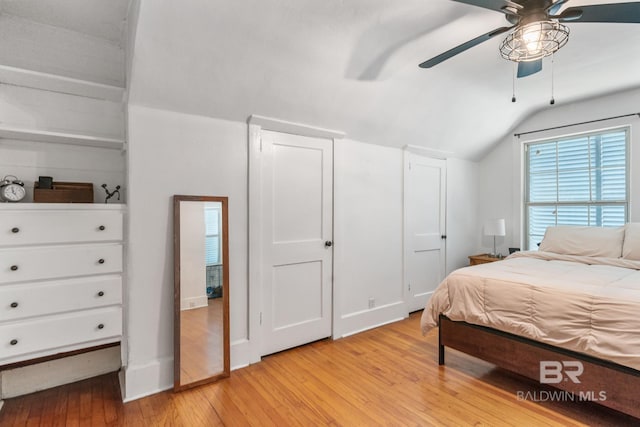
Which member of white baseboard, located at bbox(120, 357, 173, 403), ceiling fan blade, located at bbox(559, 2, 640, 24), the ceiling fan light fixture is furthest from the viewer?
white baseboard, located at bbox(120, 357, 173, 403)

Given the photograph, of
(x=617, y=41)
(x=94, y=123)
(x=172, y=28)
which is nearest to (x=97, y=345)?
(x=94, y=123)

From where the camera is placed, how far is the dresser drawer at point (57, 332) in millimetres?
1924

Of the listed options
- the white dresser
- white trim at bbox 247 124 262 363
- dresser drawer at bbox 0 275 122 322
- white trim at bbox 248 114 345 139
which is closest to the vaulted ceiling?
white trim at bbox 248 114 345 139

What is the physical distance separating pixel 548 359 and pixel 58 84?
3.69 m

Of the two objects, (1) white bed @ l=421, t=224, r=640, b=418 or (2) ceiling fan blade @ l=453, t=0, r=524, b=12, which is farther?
(1) white bed @ l=421, t=224, r=640, b=418

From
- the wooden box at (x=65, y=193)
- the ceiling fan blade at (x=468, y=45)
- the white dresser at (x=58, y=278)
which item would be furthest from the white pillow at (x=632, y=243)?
the wooden box at (x=65, y=193)

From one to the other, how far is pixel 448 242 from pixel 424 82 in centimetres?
226

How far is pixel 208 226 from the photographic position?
8.04 ft

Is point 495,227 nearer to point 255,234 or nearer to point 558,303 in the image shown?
point 558,303

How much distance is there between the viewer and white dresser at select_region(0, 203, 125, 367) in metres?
Answer: 1.92

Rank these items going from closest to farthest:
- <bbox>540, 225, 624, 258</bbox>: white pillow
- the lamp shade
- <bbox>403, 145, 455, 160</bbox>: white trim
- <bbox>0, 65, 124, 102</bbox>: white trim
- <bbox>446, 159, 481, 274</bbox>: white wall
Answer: <bbox>0, 65, 124, 102</bbox>: white trim
<bbox>540, 225, 624, 258</bbox>: white pillow
<bbox>403, 145, 455, 160</bbox>: white trim
the lamp shade
<bbox>446, 159, 481, 274</bbox>: white wall

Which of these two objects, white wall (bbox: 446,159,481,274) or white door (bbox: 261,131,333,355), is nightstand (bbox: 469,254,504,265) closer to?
white wall (bbox: 446,159,481,274)

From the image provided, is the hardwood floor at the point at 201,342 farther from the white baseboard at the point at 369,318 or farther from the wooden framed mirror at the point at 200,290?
the white baseboard at the point at 369,318

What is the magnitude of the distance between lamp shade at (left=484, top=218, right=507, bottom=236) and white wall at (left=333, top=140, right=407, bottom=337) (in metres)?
1.41
